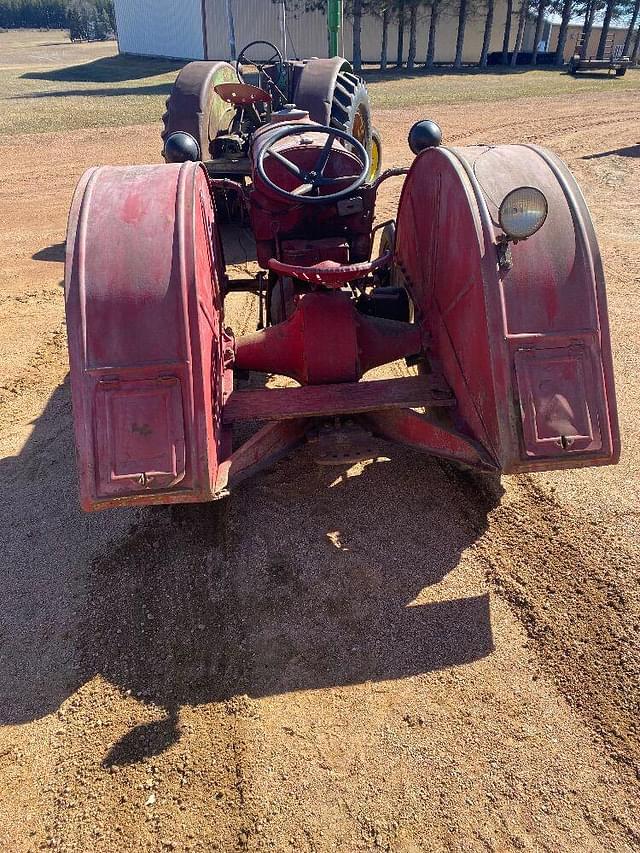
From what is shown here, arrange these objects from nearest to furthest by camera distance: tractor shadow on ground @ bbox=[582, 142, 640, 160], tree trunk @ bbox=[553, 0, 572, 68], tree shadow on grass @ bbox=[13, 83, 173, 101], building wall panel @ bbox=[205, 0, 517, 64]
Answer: tractor shadow on ground @ bbox=[582, 142, 640, 160] → tree shadow on grass @ bbox=[13, 83, 173, 101] → building wall panel @ bbox=[205, 0, 517, 64] → tree trunk @ bbox=[553, 0, 572, 68]

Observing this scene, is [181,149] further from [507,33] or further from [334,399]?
[507,33]

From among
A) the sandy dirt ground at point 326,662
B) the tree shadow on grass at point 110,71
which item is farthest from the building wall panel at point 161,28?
the sandy dirt ground at point 326,662

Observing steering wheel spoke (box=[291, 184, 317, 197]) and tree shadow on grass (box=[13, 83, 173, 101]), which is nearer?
steering wheel spoke (box=[291, 184, 317, 197])

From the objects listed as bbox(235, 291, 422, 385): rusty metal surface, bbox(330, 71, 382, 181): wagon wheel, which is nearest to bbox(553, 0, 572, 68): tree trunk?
bbox(330, 71, 382, 181): wagon wheel

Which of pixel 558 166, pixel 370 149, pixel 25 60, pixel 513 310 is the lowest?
pixel 25 60

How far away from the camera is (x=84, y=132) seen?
14.5 m

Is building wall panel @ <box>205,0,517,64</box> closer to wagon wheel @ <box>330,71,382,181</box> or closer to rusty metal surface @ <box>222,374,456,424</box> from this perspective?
wagon wheel @ <box>330,71,382,181</box>

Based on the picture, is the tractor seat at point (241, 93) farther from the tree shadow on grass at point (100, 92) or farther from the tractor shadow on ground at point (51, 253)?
the tree shadow on grass at point (100, 92)

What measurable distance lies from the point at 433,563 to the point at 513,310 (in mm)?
1267

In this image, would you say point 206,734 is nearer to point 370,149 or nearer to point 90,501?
point 90,501

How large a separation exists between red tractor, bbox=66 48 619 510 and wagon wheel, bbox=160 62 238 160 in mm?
4209

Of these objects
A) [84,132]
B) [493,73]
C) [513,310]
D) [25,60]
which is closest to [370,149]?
[513,310]

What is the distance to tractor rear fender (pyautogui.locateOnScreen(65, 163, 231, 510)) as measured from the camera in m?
2.46

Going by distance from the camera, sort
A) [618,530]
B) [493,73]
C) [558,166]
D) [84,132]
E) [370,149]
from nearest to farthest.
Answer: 1. [558,166]
2. [618,530]
3. [370,149]
4. [84,132]
5. [493,73]
